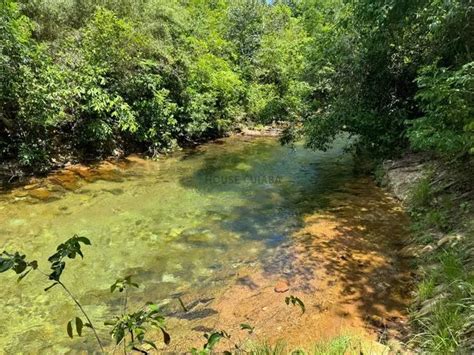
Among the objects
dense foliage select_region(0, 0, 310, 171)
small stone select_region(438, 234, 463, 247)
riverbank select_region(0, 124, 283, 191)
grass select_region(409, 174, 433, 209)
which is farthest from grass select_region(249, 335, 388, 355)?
dense foliage select_region(0, 0, 310, 171)

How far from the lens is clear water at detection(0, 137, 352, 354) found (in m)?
4.25

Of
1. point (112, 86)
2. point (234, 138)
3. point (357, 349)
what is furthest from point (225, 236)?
point (234, 138)

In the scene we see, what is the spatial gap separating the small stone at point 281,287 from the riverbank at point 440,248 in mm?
1350

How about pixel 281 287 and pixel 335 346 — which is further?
pixel 281 287

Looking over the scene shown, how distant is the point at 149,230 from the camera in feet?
21.0

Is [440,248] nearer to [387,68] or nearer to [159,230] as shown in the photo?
[159,230]

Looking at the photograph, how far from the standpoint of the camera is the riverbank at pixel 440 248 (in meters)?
2.85

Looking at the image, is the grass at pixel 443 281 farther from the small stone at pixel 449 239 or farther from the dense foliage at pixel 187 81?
the dense foliage at pixel 187 81

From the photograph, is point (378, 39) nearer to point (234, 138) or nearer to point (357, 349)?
point (357, 349)

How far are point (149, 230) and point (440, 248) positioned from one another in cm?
444

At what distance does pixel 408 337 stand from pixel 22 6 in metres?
14.2

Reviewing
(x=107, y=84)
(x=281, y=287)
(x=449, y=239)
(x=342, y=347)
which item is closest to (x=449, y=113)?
(x=449, y=239)

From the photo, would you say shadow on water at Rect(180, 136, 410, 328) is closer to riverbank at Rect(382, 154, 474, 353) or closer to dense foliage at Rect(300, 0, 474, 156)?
riverbank at Rect(382, 154, 474, 353)

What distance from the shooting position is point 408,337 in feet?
10.6
